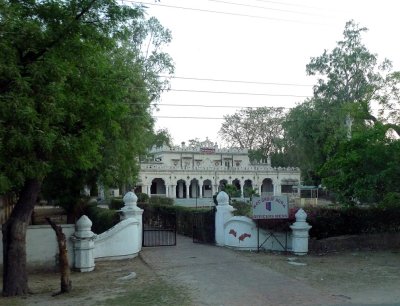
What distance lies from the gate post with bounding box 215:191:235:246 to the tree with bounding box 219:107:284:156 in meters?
63.5

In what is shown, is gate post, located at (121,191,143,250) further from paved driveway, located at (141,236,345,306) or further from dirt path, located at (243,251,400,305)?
dirt path, located at (243,251,400,305)

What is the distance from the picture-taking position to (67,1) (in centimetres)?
962

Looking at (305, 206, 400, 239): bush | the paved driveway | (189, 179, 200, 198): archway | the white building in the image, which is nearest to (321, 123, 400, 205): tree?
(305, 206, 400, 239): bush

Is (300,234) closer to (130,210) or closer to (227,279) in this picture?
(227,279)

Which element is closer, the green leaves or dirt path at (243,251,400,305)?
the green leaves

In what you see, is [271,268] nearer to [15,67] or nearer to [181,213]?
[15,67]

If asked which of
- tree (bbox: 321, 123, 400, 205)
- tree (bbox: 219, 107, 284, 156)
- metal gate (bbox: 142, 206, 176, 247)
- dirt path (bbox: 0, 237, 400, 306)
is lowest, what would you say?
dirt path (bbox: 0, 237, 400, 306)

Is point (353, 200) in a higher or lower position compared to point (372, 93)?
lower

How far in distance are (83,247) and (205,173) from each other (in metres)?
62.8

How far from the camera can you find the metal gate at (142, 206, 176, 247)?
1860 cm

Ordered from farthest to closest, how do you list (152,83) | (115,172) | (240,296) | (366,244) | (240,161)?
(240,161) → (152,83) → (115,172) → (366,244) → (240,296)

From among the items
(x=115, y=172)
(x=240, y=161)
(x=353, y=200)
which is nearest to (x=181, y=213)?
(x=115, y=172)

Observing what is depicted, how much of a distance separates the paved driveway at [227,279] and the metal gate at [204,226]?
1349mm

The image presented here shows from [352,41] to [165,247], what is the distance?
34846mm
